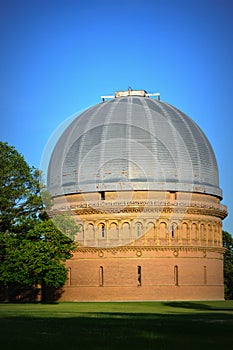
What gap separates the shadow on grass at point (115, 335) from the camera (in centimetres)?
1436

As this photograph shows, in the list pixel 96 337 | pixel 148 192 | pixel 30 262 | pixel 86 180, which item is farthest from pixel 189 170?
pixel 96 337

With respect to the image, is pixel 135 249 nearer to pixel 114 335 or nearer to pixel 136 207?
pixel 136 207

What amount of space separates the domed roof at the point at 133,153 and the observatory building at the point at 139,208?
0.26ft

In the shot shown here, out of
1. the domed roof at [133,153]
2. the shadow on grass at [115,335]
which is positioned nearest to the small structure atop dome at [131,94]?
the domed roof at [133,153]

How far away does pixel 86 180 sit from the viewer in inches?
2068

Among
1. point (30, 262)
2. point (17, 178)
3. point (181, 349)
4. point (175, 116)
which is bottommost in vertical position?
point (181, 349)

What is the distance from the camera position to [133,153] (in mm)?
51688

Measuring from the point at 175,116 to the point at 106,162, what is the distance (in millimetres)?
7907

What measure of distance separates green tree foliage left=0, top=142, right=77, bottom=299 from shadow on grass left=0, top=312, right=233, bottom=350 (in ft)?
66.7

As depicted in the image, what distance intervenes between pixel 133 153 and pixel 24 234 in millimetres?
13523

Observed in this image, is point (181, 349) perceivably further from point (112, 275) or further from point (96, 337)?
point (112, 275)

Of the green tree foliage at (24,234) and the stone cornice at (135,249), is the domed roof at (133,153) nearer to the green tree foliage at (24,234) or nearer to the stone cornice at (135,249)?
the stone cornice at (135,249)

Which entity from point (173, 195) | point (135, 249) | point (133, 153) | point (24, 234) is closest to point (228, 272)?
point (173, 195)

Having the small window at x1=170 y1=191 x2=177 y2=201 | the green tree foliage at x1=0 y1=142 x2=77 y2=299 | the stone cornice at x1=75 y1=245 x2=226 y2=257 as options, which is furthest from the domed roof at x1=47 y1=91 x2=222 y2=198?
the green tree foliage at x1=0 y1=142 x2=77 y2=299
